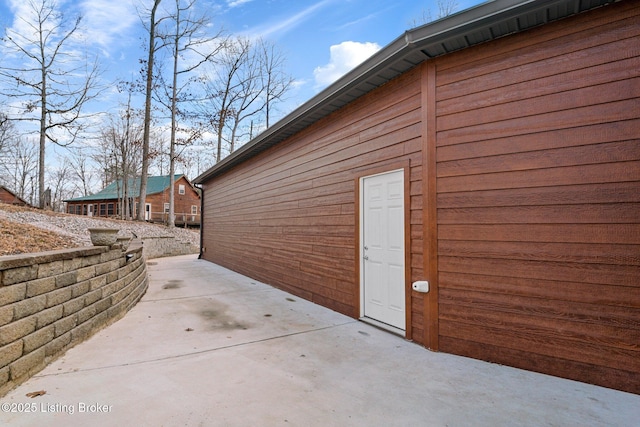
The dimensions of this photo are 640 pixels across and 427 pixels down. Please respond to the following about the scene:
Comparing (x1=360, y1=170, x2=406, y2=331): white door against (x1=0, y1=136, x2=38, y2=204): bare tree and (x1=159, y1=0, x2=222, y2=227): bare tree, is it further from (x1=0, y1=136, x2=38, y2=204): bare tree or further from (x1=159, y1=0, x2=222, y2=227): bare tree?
(x1=0, y1=136, x2=38, y2=204): bare tree

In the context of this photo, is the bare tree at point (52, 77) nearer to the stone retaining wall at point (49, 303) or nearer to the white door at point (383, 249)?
the stone retaining wall at point (49, 303)

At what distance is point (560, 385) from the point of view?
2.35 m

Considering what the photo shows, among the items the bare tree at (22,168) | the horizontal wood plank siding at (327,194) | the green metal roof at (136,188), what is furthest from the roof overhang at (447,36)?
the bare tree at (22,168)

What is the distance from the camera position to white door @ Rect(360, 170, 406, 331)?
355 centimetres

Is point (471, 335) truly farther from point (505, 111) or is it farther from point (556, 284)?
point (505, 111)

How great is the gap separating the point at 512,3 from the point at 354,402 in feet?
10.3

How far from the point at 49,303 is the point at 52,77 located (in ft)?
50.6

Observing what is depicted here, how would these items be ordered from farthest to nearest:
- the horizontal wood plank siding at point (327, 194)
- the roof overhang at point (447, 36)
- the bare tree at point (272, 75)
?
the bare tree at point (272, 75), the horizontal wood plank siding at point (327, 194), the roof overhang at point (447, 36)

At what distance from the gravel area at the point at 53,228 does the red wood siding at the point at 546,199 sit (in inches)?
241

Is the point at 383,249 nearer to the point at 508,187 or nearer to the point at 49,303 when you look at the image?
the point at 508,187

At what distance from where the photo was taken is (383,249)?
3.78 m

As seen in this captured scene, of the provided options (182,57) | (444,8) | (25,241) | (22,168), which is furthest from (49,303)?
(22,168)

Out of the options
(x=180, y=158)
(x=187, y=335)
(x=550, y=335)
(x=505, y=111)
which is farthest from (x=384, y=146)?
(x=180, y=158)

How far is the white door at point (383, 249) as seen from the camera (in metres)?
3.55
